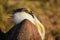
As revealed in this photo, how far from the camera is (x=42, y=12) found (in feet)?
16.7

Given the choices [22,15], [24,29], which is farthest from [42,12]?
[24,29]

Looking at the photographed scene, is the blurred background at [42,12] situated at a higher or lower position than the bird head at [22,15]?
lower

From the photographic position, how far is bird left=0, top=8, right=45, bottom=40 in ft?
8.86

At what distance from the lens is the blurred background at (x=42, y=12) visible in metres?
4.02

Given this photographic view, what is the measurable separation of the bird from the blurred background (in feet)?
2.65

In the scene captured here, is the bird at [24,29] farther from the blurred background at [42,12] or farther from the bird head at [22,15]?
the blurred background at [42,12]

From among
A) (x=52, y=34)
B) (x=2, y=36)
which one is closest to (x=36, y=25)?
(x=2, y=36)

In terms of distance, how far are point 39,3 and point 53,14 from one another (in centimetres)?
44

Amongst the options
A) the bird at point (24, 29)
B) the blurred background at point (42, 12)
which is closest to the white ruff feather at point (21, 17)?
the bird at point (24, 29)

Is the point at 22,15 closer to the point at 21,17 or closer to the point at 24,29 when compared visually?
the point at 21,17

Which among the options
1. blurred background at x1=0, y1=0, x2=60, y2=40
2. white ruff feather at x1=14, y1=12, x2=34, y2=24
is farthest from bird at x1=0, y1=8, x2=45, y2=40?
blurred background at x1=0, y1=0, x2=60, y2=40

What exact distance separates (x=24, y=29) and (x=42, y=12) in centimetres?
239

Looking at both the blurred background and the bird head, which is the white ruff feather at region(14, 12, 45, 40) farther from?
the blurred background

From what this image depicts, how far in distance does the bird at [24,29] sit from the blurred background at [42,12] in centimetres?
81
